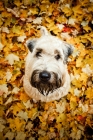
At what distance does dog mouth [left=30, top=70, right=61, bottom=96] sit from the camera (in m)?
3.19

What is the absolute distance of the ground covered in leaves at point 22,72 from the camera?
3.68 meters

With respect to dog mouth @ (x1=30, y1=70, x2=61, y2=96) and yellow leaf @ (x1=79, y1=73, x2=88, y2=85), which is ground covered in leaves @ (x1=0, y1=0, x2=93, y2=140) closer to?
yellow leaf @ (x1=79, y1=73, x2=88, y2=85)

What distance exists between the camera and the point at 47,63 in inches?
127

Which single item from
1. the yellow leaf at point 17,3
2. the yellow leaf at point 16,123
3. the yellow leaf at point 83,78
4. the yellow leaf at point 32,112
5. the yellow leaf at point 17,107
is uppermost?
the yellow leaf at point 17,3

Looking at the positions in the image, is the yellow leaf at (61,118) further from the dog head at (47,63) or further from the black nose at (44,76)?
the black nose at (44,76)

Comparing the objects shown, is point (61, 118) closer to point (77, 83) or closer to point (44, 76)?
point (77, 83)

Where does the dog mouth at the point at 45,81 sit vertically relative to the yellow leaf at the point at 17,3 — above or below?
below

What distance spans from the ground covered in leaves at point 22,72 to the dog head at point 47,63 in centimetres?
42

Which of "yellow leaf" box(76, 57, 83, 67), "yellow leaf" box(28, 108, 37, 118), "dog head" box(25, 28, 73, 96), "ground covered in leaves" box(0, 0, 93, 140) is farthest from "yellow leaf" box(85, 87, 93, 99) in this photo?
"yellow leaf" box(28, 108, 37, 118)

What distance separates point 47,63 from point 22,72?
77 cm

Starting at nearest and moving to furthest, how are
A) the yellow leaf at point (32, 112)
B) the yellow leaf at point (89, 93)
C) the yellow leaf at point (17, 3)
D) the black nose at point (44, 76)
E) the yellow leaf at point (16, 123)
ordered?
the black nose at point (44, 76) → the yellow leaf at point (16, 123) → the yellow leaf at point (32, 112) → the yellow leaf at point (89, 93) → the yellow leaf at point (17, 3)

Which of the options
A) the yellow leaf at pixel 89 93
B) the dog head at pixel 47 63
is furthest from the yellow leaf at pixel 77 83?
the dog head at pixel 47 63

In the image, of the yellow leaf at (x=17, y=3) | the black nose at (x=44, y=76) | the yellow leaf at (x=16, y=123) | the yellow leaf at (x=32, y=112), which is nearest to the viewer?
the black nose at (x=44, y=76)

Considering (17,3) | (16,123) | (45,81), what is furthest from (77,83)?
(17,3)
